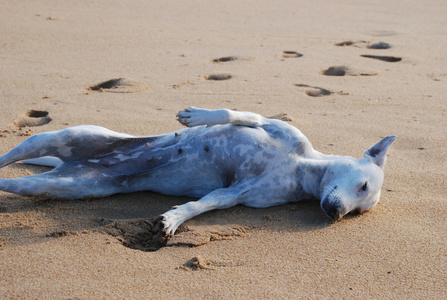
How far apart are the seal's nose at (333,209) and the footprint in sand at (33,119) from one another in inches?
122

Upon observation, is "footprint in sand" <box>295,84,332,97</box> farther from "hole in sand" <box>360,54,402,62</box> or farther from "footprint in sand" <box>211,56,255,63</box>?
"hole in sand" <box>360,54,402,62</box>

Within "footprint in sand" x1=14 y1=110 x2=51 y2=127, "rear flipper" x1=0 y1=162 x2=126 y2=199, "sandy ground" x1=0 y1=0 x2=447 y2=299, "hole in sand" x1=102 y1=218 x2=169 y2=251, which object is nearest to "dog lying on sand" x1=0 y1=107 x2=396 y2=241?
"rear flipper" x1=0 y1=162 x2=126 y2=199

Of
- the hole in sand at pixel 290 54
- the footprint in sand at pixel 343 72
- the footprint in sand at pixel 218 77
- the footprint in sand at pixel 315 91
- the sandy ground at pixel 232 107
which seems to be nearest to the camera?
the sandy ground at pixel 232 107

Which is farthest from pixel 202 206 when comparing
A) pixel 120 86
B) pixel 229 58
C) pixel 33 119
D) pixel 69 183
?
pixel 229 58

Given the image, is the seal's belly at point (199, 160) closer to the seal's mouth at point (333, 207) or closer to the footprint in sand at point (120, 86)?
the seal's mouth at point (333, 207)

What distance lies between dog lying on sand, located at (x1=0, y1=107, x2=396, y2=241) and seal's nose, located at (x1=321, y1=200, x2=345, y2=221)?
16 mm

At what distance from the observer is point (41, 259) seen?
3365 millimetres

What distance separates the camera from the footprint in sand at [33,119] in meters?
5.50

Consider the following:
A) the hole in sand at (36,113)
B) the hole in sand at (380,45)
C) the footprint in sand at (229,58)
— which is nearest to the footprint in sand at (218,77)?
the footprint in sand at (229,58)

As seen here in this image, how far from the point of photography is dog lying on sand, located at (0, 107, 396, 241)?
4.10 metres

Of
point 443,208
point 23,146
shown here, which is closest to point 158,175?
point 23,146

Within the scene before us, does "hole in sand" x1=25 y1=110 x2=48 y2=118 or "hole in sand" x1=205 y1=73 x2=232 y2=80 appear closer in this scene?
"hole in sand" x1=25 y1=110 x2=48 y2=118

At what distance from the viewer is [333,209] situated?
3896mm

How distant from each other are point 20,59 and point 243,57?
3.17 m
